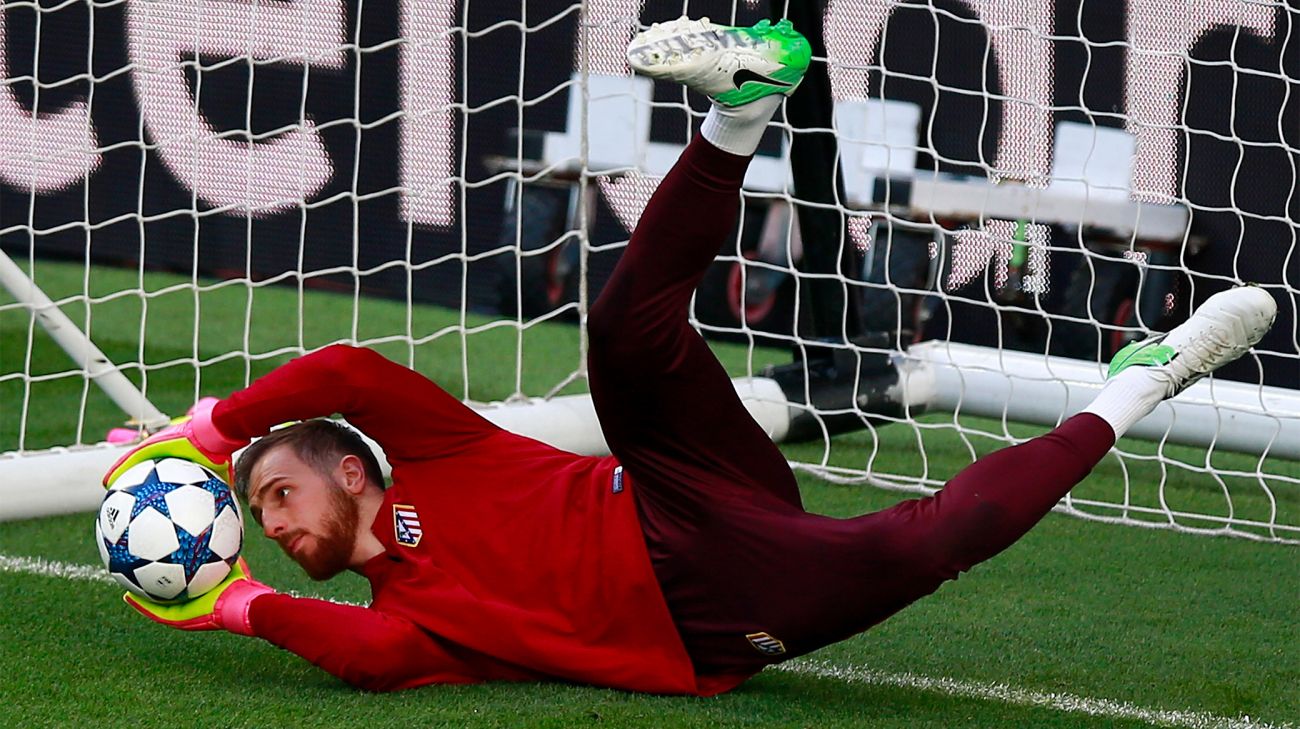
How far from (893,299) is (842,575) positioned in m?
4.03

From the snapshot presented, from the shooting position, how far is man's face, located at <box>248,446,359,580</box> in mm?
2496

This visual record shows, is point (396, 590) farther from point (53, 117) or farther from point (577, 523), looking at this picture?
point (53, 117)

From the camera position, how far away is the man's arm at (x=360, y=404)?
2.49m

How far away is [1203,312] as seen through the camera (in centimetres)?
269

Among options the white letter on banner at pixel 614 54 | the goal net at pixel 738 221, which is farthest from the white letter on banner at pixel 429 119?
the white letter on banner at pixel 614 54

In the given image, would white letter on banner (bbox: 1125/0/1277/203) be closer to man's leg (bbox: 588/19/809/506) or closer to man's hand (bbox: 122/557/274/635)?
man's leg (bbox: 588/19/809/506)

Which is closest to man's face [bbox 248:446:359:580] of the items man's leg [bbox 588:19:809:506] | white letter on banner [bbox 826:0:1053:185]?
man's leg [bbox 588:19:809:506]

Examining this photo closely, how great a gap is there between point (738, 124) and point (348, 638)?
0.97 metres

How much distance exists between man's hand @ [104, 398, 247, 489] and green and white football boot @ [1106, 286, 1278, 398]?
145 cm

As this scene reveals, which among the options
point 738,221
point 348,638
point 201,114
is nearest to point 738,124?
point 348,638

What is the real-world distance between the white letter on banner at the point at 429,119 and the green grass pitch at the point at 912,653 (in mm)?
2609

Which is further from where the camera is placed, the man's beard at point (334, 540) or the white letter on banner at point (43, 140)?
the white letter on banner at point (43, 140)

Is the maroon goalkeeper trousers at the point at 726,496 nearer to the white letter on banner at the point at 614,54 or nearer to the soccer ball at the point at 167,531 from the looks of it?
the soccer ball at the point at 167,531

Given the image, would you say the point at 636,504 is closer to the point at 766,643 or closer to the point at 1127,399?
the point at 766,643
